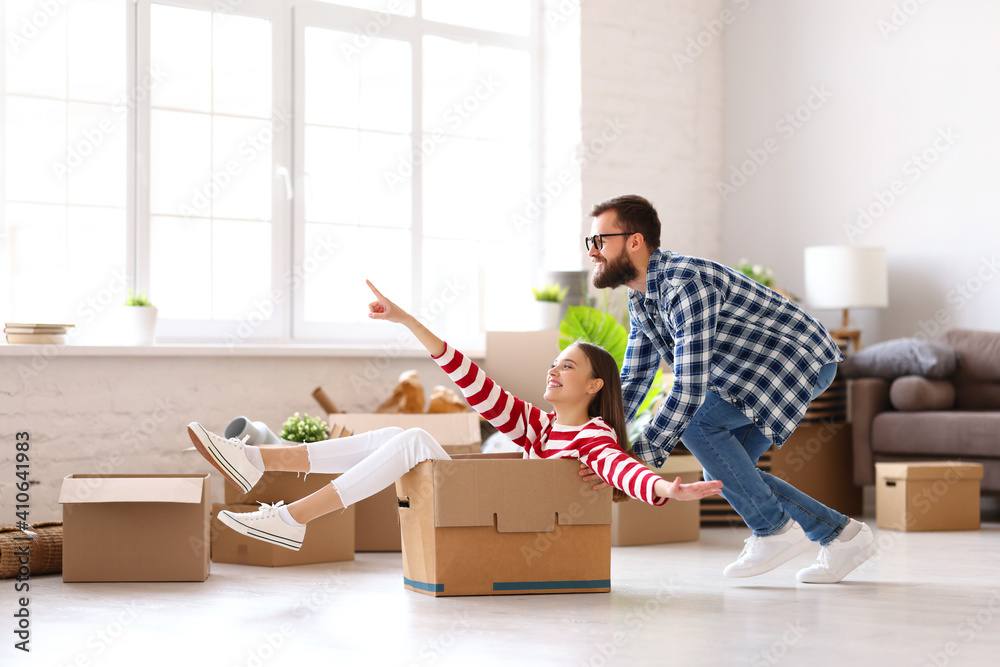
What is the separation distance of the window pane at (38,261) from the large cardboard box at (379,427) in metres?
1.28

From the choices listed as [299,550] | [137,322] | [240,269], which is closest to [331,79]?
[240,269]

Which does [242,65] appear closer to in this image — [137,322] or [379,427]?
[137,322]

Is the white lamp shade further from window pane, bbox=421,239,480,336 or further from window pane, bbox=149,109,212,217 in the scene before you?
window pane, bbox=149,109,212,217

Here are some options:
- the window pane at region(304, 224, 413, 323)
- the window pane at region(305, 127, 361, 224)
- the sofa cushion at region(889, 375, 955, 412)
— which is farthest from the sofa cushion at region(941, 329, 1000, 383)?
the window pane at region(305, 127, 361, 224)

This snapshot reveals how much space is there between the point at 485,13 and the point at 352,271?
5.05 ft

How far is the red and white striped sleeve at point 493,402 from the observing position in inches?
97.5

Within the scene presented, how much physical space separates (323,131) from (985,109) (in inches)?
118

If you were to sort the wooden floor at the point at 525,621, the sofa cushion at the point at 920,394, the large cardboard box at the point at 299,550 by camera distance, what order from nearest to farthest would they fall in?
the wooden floor at the point at 525,621 → the large cardboard box at the point at 299,550 → the sofa cushion at the point at 920,394

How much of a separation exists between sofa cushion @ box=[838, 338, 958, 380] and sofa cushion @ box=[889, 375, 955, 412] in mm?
44

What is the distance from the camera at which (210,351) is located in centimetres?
378

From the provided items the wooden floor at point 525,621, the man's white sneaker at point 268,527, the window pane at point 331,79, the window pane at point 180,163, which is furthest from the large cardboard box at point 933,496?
the window pane at point 180,163

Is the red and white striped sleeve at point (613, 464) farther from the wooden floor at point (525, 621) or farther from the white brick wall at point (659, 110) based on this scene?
the white brick wall at point (659, 110)

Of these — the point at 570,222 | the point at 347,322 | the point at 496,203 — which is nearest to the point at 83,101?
the point at 347,322

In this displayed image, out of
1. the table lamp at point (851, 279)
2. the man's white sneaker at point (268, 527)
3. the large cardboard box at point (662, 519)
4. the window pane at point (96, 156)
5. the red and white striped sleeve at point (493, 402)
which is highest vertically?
the window pane at point (96, 156)
